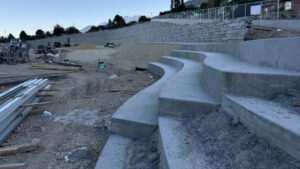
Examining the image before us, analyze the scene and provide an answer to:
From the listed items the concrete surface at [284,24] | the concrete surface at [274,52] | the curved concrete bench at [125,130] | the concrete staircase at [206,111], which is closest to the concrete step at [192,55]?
the concrete surface at [274,52]

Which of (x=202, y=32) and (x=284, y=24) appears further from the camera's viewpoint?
(x=202, y=32)

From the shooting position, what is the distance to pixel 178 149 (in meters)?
2.09

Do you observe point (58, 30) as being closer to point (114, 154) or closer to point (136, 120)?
point (136, 120)

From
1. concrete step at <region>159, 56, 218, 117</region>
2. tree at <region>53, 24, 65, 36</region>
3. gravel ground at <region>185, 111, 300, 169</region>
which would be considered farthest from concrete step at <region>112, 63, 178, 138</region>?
tree at <region>53, 24, 65, 36</region>

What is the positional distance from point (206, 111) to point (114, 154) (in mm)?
1327

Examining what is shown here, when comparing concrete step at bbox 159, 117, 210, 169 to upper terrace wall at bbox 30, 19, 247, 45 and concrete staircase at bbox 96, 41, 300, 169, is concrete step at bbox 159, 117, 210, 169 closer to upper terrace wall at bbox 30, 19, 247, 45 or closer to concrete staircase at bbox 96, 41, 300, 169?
concrete staircase at bbox 96, 41, 300, 169

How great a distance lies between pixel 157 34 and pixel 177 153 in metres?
25.5

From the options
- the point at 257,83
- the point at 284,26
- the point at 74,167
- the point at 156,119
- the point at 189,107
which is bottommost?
the point at 74,167

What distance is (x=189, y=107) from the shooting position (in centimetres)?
282

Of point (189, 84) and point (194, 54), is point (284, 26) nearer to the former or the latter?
point (194, 54)

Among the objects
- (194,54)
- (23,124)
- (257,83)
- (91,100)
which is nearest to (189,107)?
(257,83)

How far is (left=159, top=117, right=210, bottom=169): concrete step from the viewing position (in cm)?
186

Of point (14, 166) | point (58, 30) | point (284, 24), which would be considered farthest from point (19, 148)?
point (58, 30)

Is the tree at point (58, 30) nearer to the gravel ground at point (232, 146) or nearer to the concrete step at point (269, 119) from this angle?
the gravel ground at point (232, 146)
